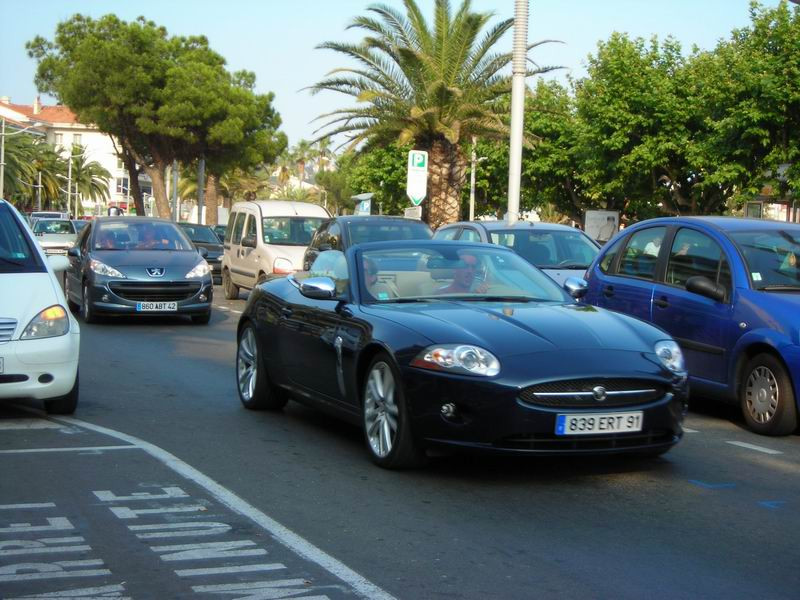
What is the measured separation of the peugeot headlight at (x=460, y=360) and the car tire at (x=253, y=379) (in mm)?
2609

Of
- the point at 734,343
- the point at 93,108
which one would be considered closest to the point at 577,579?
the point at 734,343

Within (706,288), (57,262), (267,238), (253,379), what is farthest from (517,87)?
(253,379)

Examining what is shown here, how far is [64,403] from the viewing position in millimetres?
8992

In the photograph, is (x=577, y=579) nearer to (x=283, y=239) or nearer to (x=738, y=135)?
(x=283, y=239)

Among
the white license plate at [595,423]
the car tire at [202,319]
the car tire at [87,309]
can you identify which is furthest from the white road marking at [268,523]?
the car tire at [202,319]

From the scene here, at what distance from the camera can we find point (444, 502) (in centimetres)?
634

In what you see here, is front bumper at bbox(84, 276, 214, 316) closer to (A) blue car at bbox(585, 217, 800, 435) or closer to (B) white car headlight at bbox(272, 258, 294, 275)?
(B) white car headlight at bbox(272, 258, 294, 275)

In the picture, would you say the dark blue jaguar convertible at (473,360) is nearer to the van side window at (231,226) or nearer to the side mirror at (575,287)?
the side mirror at (575,287)

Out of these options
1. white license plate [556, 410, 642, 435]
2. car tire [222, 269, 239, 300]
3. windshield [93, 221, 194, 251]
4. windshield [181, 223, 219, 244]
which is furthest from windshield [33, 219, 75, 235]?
white license plate [556, 410, 642, 435]

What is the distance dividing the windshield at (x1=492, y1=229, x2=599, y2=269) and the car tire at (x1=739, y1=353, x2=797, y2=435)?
6359mm

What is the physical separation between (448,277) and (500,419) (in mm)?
1770

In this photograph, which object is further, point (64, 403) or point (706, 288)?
point (706, 288)

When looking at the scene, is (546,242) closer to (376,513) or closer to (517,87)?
(517,87)

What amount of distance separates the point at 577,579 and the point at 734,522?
149 centimetres
